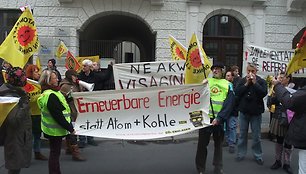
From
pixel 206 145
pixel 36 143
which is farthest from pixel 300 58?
pixel 36 143

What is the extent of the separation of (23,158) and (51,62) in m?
4.60

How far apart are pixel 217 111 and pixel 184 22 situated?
23.5 ft

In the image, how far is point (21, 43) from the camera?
6938mm

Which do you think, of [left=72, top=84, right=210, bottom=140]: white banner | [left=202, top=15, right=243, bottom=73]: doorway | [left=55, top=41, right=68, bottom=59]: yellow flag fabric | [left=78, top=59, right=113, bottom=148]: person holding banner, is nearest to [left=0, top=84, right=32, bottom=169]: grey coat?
[left=72, top=84, right=210, bottom=140]: white banner

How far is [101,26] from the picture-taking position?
1653cm

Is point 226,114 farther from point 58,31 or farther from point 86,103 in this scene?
point 58,31

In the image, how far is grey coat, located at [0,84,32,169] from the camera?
186 inches

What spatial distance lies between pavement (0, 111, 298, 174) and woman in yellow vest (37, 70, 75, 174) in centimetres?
111

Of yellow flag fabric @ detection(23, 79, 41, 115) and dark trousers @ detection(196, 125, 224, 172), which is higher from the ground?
yellow flag fabric @ detection(23, 79, 41, 115)

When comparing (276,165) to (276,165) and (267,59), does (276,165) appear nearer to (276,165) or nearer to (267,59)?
(276,165)

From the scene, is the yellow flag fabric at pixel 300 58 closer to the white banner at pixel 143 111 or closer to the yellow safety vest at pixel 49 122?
the white banner at pixel 143 111

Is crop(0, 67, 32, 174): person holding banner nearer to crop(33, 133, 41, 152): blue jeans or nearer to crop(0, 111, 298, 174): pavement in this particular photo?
crop(0, 111, 298, 174): pavement

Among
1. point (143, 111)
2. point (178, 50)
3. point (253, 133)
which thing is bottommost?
point (253, 133)

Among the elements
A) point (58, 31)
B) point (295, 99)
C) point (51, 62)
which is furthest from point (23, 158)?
point (58, 31)
